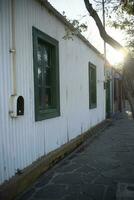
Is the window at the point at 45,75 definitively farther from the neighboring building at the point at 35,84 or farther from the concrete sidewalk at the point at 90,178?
the concrete sidewalk at the point at 90,178

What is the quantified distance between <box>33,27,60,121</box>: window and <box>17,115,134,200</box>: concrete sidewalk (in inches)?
47.6

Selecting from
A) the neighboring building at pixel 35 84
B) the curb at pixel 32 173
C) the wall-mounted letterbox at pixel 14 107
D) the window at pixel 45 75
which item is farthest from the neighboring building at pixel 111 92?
the wall-mounted letterbox at pixel 14 107


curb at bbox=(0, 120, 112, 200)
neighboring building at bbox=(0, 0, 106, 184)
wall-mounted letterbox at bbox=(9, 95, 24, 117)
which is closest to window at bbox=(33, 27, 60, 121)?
neighboring building at bbox=(0, 0, 106, 184)

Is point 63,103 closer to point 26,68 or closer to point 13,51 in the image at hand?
point 26,68

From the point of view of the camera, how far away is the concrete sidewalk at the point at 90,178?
5.54m

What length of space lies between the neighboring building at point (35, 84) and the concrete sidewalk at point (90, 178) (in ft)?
1.60

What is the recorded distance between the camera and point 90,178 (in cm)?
656

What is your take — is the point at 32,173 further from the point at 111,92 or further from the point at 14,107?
the point at 111,92

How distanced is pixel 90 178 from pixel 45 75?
263 centimetres

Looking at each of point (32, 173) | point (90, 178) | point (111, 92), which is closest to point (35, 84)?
point (32, 173)

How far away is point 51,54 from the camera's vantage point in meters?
8.31

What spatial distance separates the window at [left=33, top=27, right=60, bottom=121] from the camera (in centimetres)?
695

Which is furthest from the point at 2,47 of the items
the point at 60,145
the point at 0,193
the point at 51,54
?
the point at 60,145

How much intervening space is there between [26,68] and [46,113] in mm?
1489
